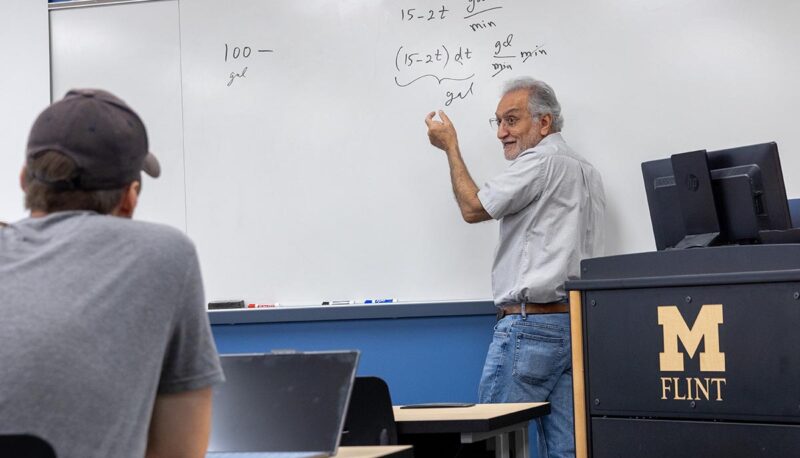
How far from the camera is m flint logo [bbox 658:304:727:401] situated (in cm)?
223

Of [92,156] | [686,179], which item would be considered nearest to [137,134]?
[92,156]

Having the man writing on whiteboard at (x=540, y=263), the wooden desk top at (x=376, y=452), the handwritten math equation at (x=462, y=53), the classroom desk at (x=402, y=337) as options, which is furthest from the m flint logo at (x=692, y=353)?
the handwritten math equation at (x=462, y=53)

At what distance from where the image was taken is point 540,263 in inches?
135

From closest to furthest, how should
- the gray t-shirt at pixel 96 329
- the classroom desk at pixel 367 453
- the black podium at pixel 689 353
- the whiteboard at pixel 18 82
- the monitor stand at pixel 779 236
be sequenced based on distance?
the gray t-shirt at pixel 96 329
the classroom desk at pixel 367 453
the black podium at pixel 689 353
the monitor stand at pixel 779 236
the whiteboard at pixel 18 82

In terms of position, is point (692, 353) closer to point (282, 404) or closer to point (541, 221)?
point (282, 404)

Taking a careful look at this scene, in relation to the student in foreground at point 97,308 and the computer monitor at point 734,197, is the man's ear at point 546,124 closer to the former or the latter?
the computer monitor at point 734,197

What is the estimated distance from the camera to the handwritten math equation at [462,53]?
3.90 meters

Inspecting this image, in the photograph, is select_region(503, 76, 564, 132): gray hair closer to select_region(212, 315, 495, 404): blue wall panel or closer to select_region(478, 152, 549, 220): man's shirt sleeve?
select_region(478, 152, 549, 220): man's shirt sleeve

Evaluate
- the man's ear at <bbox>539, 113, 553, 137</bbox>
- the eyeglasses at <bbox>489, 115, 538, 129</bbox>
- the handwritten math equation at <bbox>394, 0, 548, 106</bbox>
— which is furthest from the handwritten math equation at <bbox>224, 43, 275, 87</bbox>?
the man's ear at <bbox>539, 113, 553, 137</bbox>

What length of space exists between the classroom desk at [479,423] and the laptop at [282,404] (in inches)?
27.1

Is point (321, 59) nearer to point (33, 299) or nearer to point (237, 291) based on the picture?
point (237, 291)

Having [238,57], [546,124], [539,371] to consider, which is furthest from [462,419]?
[238,57]

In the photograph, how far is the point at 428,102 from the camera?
3.98 metres

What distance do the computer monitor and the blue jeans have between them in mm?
890
